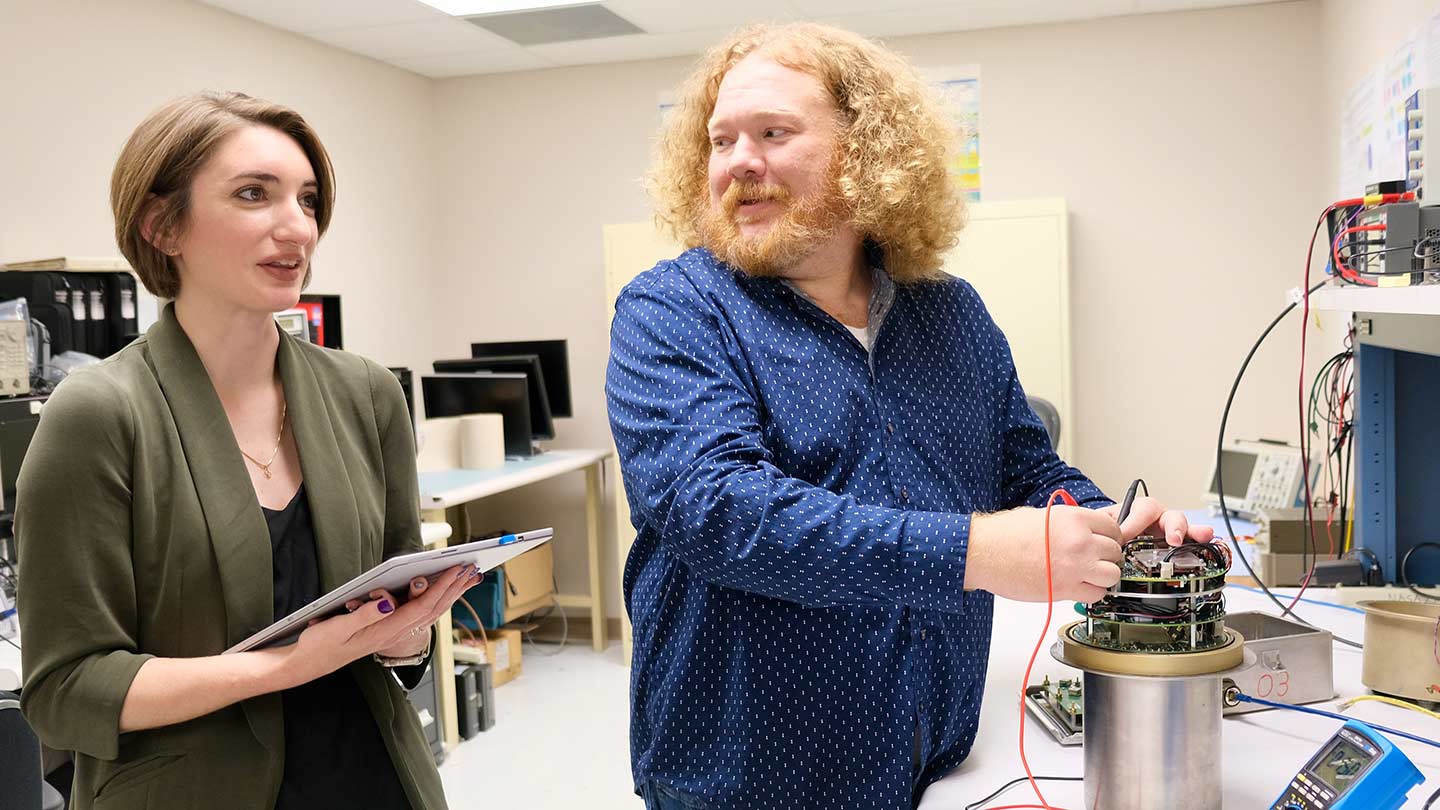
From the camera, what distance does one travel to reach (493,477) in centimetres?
412

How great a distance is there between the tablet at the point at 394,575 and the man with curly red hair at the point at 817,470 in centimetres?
15

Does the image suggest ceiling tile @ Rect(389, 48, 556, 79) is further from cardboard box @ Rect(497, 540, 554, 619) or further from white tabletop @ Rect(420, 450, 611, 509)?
cardboard box @ Rect(497, 540, 554, 619)

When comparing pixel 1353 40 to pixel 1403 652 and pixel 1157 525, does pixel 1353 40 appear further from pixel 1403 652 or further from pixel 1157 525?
pixel 1157 525

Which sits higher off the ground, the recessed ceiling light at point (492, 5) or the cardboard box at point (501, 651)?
the recessed ceiling light at point (492, 5)

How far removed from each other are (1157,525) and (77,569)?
1.09 metres

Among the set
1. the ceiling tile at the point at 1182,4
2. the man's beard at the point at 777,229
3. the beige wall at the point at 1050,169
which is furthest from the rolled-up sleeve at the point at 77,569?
the ceiling tile at the point at 1182,4

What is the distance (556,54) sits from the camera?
4.83 meters

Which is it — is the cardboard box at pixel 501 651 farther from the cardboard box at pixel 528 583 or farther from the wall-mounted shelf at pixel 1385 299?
the wall-mounted shelf at pixel 1385 299

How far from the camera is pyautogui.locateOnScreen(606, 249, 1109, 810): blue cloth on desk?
104cm

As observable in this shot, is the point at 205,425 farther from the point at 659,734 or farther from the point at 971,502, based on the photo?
the point at 971,502

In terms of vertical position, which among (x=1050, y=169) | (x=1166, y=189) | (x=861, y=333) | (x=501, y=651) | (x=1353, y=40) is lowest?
(x=501, y=651)

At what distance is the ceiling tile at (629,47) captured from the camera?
4551mm

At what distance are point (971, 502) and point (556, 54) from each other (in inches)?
157

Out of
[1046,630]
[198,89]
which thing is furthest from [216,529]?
[198,89]
